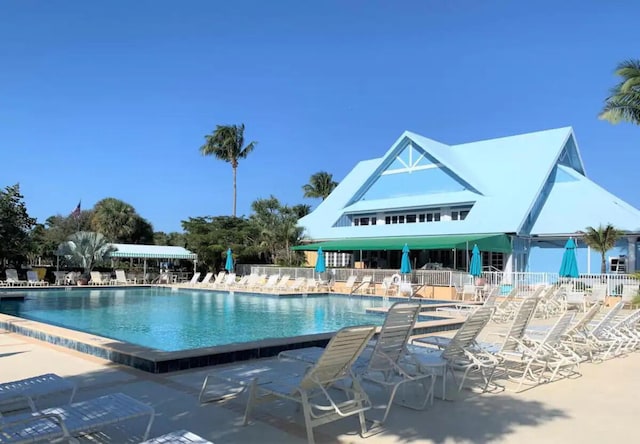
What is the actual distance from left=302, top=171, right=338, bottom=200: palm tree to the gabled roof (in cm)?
2203

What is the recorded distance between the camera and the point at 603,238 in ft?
71.2

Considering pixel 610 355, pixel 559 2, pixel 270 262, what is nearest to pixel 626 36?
pixel 559 2

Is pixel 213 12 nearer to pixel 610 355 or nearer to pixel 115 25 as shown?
pixel 115 25

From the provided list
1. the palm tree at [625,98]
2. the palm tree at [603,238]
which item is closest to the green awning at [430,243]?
the palm tree at [603,238]

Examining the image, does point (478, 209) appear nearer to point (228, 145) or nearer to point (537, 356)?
point (537, 356)

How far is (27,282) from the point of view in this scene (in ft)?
84.3

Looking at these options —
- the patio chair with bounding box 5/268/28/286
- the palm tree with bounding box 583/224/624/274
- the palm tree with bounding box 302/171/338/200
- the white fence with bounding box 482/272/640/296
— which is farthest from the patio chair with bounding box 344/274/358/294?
the palm tree with bounding box 302/171/338/200

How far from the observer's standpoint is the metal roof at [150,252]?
3162 centimetres

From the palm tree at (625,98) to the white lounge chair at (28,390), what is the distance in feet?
70.5

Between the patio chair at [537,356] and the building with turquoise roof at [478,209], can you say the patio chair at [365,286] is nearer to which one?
the building with turquoise roof at [478,209]

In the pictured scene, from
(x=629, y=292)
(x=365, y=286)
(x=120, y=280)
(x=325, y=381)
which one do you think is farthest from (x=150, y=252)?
(x=325, y=381)

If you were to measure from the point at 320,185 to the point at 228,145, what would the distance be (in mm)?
13201

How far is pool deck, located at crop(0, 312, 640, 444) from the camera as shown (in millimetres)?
4312

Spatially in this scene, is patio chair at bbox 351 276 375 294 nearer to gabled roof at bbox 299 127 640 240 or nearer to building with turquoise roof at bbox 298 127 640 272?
building with turquoise roof at bbox 298 127 640 272
